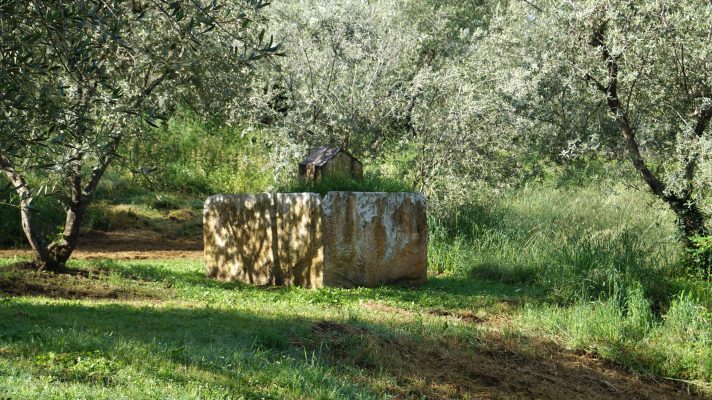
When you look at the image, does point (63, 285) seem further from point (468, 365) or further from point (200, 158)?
point (200, 158)

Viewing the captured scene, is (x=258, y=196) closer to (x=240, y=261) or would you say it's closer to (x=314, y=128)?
(x=240, y=261)

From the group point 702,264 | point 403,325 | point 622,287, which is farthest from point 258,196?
point 702,264

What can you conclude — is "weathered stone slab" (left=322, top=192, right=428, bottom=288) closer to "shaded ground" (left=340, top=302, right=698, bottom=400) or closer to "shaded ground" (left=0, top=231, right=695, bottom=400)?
"shaded ground" (left=0, top=231, right=695, bottom=400)

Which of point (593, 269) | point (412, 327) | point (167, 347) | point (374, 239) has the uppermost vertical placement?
point (374, 239)

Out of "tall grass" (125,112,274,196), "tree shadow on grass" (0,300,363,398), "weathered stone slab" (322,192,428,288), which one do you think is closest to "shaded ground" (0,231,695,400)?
"tree shadow on grass" (0,300,363,398)

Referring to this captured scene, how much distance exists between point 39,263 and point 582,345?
699 cm

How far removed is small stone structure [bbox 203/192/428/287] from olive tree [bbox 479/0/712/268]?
233 cm

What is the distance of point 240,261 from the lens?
39.5 feet

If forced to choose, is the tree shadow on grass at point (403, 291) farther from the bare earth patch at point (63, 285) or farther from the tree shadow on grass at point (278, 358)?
the tree shadow on grass at point (278, 358)

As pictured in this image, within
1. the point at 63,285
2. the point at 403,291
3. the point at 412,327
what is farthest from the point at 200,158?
the point at 412,327

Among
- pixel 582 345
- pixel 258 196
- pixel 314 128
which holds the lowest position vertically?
pixel 582 345

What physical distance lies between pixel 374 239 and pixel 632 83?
3.91m

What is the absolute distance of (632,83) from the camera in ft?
35.7

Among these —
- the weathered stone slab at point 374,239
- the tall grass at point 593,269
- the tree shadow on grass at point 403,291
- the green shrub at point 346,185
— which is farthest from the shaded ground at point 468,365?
the green shrub at point 346,185
